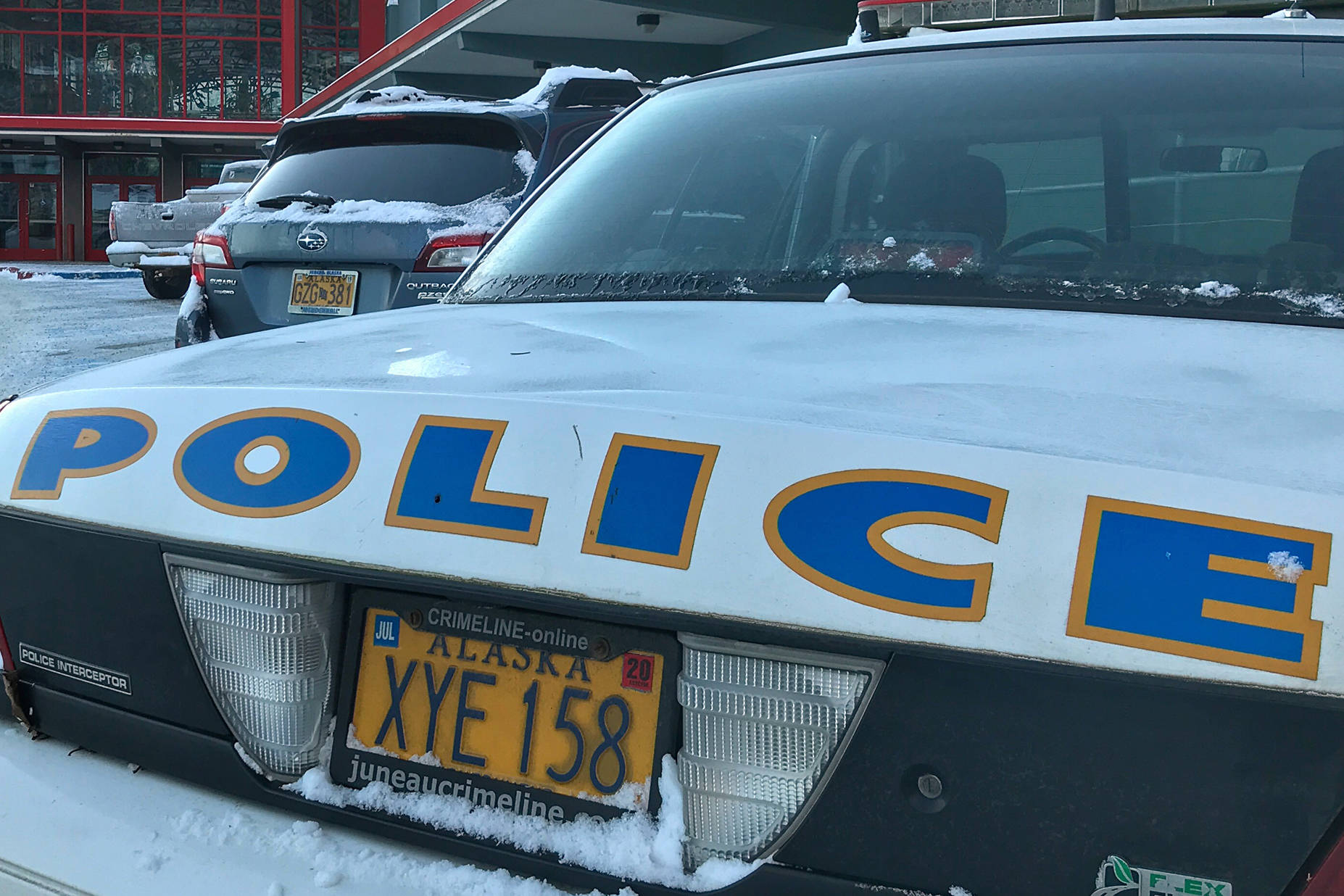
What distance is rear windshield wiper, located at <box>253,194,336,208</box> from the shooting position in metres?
5.01

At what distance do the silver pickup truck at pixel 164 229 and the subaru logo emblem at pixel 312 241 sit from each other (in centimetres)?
1169

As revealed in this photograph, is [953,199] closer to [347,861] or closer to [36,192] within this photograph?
[347,861]

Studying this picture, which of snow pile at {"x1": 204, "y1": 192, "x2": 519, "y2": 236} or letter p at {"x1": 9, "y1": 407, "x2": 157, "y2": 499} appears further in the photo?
snow pile at {"x1": 204, "y1": 192, "x2": 519, "y2": 236}

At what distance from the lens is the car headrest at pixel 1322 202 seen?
1.53 metres

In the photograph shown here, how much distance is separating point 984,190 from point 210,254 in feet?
13.8

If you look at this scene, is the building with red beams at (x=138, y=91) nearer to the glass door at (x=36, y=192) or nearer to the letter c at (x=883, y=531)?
the glass door at (x=36, y=192)

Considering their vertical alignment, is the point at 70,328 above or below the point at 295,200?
below

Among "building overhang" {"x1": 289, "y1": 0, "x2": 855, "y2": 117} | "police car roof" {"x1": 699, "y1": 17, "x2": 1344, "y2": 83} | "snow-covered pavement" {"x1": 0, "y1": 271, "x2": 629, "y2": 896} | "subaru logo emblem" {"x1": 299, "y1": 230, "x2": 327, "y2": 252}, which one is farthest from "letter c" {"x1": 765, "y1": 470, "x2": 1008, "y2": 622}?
"building overhang" {"x1": 289, "y1": 0, "x2": 855, "y2": 117}

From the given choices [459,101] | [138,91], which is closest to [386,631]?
[459,101]

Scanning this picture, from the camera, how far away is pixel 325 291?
487 centimetres

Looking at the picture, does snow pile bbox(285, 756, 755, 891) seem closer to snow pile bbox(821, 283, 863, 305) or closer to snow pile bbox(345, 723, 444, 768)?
snow pile bbox(345, 723, 444, 768)

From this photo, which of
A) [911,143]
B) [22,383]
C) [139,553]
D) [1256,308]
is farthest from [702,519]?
[22,383]

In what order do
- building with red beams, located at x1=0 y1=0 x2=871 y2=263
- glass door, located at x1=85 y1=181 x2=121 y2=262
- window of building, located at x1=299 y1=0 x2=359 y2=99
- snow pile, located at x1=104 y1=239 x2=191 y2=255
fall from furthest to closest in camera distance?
glass door, located at x1=85 y1=181 x2=121 y2=262, window of building, located at x1=299 y1=0 x2=359 y2=99, building with red beams, located at x1=0 y1=0 x2=871 y2=263, snow pile, located at x1=104 y1=239 x2=191 y2=255

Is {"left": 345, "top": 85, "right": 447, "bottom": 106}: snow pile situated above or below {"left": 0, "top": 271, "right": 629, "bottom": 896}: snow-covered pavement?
above
